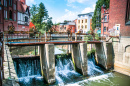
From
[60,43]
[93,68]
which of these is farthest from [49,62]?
[93,68]

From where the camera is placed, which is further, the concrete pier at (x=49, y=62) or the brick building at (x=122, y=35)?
the brick building at (x=122, y=35)

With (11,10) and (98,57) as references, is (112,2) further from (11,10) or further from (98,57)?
(11,10)

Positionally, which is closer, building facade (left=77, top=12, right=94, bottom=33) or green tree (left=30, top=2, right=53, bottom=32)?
green tree (left=30, top=2, right=53, bottom=32)

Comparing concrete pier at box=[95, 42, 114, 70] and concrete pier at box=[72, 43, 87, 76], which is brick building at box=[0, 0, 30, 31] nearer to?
concrete pier at box=[72, 43, 87, 76]

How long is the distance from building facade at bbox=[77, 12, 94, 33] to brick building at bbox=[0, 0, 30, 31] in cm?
2980

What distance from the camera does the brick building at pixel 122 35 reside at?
1673 centimetres

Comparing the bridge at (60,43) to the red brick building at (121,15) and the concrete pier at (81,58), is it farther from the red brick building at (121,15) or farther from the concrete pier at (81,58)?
the red brick building at (121,15)

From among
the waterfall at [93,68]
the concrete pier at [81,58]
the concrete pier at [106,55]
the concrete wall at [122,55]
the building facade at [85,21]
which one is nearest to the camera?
the concrete pier at [81,58]

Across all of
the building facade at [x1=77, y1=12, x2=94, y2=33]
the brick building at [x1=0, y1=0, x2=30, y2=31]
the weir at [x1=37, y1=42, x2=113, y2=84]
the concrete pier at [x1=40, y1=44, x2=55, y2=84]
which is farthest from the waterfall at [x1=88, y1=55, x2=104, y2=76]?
the building facade at [x1=77, y1=12, x2=94, y2=33]

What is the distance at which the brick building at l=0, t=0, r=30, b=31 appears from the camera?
22.4m

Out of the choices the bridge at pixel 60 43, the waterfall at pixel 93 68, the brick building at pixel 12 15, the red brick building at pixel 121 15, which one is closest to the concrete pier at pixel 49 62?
the bridge at pixel 60 43

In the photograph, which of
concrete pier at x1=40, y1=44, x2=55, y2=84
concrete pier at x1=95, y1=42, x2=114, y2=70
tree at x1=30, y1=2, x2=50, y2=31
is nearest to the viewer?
concrete pier at x1=40, y1=44, x2=55, y2=84

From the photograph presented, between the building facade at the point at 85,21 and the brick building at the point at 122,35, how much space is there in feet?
108

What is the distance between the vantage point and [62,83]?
13.5 meters
